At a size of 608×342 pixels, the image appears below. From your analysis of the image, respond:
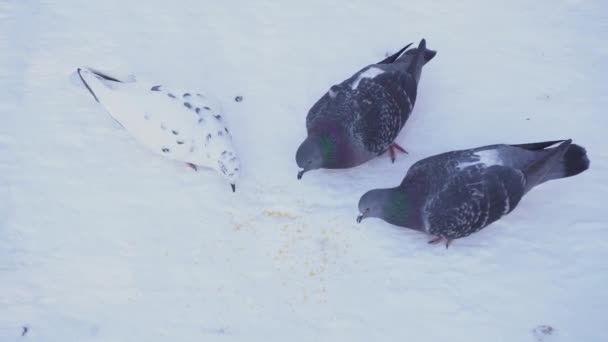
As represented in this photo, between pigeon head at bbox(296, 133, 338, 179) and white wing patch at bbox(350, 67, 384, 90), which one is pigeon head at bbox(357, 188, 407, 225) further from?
white wing patch at bbox(350, 67, 384, 90)

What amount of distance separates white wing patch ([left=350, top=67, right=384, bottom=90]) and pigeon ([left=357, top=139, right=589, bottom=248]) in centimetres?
91

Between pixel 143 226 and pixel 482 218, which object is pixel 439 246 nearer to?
pixel 482 218

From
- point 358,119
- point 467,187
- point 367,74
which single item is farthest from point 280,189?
point 467,187

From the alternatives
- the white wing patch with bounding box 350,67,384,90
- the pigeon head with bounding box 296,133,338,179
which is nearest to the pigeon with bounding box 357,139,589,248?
the pigeon head with bounding box 296,133,338,179

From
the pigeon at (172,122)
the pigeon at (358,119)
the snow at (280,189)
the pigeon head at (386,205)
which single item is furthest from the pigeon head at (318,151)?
the pigeon at (172,122)

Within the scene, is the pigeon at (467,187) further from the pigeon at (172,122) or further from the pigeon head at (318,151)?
the pigeon at (172,122)

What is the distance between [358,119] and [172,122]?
1565 millimetres

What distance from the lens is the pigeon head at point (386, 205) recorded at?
159 inches

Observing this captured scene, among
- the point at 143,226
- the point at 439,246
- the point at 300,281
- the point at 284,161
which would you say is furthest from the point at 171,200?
the point at 439,246

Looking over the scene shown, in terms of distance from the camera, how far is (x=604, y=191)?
443 cm

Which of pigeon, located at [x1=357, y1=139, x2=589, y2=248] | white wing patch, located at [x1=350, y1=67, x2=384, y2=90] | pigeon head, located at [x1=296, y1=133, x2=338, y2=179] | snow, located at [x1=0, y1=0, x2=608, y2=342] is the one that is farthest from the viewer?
white wing patch, located at [x1=350, y1=67, x2=384, y2=90]

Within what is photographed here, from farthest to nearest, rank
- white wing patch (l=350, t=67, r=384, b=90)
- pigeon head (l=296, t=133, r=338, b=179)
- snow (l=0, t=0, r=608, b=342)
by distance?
1. white wing patch (l=350, t=67, r=384, b=90)
2. pigeon head (l=296, t=133, r=338, b=179)
3. snow (l=0, t=0, r=608, b=342)

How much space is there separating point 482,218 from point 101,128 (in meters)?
3.55

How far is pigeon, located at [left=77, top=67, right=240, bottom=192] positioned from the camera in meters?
4.32
